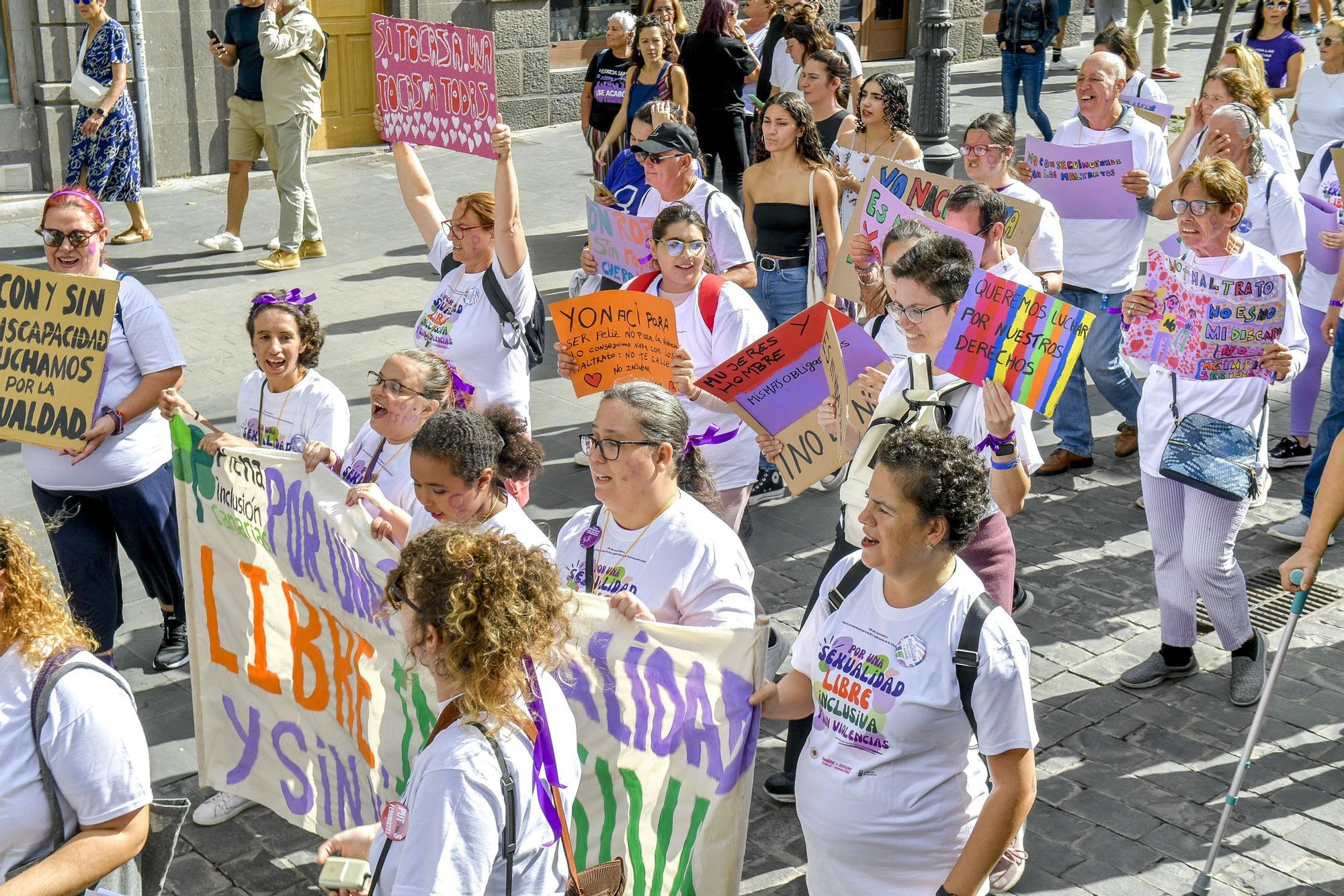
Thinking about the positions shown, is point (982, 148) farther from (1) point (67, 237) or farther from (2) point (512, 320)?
(1) point (67, 237)

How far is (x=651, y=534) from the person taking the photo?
4066 millimetres

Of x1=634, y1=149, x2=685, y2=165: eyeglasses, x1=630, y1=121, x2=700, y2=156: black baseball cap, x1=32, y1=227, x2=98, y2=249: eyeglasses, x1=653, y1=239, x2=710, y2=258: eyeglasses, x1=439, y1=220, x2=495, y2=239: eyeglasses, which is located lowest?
x1=653, y1=239, x2=710, y2=258: eyeglasses

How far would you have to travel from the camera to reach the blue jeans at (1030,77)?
614 inches

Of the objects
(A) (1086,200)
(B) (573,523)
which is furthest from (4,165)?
(B) (573,523)

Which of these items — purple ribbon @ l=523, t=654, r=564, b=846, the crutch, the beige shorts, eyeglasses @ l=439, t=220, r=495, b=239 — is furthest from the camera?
the beige shorts

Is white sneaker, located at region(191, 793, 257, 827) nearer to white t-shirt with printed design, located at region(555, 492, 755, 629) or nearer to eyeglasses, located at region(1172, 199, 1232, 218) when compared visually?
white t-shirt with printed design, located at region(555, 492, 755, 629)

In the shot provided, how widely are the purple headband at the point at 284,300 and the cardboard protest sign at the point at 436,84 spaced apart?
144 cm

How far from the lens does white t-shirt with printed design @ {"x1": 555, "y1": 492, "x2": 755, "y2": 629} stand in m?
3.98

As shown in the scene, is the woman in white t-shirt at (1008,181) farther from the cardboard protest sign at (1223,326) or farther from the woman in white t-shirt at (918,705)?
the woman in white t-shirt at (918,705)

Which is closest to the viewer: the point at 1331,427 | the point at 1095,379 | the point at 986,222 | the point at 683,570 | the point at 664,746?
the point at 664,746

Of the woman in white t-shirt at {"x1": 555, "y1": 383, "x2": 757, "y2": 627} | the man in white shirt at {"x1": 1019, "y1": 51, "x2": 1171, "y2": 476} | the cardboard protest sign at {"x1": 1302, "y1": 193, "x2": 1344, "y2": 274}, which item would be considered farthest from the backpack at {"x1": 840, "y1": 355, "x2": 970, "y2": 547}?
the cardboard protest sign at {"x1": 1302, "y1": 193, "x2": 1344, "y2": 274}

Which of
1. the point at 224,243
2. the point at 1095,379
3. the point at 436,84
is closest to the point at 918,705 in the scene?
the point at 436,84

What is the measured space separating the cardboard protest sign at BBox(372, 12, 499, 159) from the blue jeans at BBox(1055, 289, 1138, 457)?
3320 millimetres

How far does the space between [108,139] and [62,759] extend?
923 centimetres
